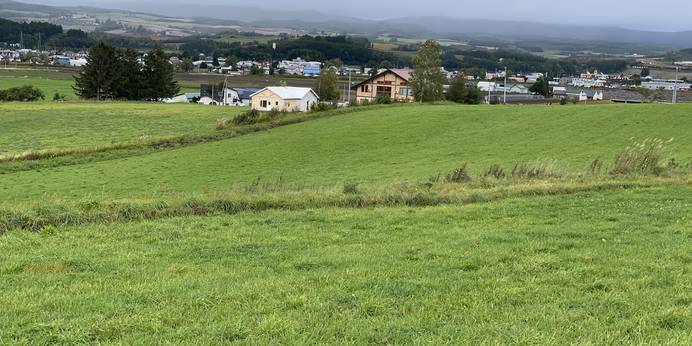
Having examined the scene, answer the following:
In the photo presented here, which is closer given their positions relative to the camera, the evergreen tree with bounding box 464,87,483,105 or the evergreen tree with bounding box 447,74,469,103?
the evergreen tree with bounding box 447,74,469,103

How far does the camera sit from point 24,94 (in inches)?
3014

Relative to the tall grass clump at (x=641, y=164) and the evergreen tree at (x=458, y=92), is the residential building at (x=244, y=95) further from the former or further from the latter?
the tall grass clump at (x=641, y=164)

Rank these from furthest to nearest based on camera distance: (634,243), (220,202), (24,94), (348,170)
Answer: (24,94) < (348,170) < (220,202) < (634,243)

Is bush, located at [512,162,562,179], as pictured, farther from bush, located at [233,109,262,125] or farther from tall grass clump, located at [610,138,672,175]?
bush, located at [233,109,262,125]

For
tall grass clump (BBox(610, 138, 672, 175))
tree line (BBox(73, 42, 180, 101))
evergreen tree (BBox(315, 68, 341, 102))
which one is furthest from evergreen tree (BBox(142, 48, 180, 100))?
tall grass clump (BBox(610, 138, 672, 175))

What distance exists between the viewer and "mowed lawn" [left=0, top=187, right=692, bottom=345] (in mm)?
5699

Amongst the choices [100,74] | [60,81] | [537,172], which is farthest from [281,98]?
[537,172]

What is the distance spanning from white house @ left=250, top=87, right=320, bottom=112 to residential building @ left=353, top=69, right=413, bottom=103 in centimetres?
782

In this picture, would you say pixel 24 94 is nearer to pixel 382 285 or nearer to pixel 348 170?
pixel 348 170

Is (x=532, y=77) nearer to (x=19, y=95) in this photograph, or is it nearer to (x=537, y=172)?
(x=19, y=95)

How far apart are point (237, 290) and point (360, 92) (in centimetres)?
8831

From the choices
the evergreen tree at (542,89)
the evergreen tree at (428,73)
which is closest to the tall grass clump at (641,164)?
the evergreen tree at (428,73)

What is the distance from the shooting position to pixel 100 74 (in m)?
84.1

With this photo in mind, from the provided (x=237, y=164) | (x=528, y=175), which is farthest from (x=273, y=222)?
(x=237, y=164)
